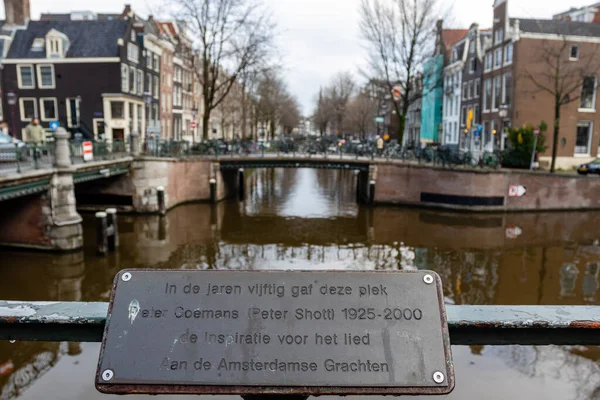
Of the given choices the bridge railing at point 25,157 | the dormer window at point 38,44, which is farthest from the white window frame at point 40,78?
the bridge railing at point 25,157

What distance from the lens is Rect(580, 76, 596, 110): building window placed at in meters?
36.2

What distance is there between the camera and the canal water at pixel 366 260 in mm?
9086

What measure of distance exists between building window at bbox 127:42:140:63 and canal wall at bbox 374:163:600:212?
27.5 m

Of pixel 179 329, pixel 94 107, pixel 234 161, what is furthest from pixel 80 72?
pixel 179 329

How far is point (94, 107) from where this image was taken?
133ft

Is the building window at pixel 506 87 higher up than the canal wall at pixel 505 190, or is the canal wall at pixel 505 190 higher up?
the building window at pixel 506 87

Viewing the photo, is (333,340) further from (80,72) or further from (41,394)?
(80,72)

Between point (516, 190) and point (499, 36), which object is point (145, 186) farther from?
point (499, 36)

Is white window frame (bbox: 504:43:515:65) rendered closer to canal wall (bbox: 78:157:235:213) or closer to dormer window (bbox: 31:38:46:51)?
canal wall (bbox: 78:157:235:213)

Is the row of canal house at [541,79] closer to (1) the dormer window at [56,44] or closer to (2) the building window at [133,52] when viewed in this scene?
(2) the building window at [133,52]

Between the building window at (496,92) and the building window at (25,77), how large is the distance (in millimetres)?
38652

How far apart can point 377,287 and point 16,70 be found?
4528 cm

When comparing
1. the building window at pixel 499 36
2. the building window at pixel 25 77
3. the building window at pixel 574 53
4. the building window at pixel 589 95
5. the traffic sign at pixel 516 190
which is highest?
the building window at pixel 499 36

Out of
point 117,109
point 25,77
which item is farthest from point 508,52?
point 25,77
